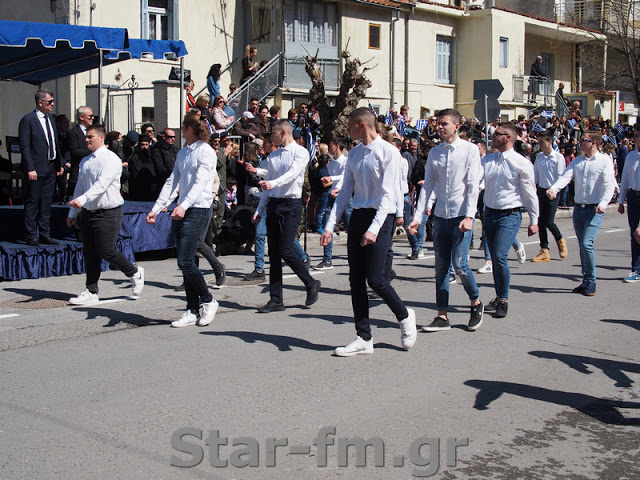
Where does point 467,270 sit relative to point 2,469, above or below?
above

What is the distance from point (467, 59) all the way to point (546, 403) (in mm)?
29650

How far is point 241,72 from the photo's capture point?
2473cm

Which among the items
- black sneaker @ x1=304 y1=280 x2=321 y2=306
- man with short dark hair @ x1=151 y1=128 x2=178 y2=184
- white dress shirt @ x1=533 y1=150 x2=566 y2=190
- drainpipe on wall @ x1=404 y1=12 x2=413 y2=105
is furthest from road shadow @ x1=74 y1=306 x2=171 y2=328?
drainpipe on wall @ x1=404 y1=12 x2=413 y2=105

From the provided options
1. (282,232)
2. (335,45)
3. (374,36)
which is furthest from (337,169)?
(374,36)

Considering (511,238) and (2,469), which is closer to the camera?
(2,469)

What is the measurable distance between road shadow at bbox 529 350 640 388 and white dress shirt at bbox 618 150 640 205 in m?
4.05

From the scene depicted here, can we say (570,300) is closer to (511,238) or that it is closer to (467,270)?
(511,238)

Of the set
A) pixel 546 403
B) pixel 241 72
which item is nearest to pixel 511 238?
pixel 546 403

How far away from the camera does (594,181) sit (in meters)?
9.60

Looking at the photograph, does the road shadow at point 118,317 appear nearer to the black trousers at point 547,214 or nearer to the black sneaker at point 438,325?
the black sneaker at point 438,325

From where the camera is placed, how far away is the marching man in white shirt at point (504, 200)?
25.8 feet

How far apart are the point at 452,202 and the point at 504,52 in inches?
1129

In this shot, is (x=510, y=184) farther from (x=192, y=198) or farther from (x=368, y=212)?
(x=192, y=198)

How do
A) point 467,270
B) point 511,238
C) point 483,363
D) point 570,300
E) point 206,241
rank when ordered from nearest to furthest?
1. point 483,363
2. point 467,270
3. point 511,238
4. point 570,300
5. point 206,241
